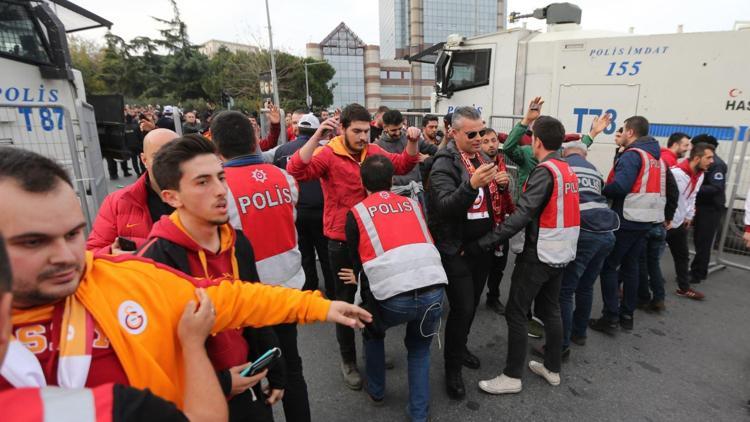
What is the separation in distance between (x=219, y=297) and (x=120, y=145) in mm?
7596

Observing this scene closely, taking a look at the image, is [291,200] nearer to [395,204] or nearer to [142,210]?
[395,204]

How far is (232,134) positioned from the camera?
2.28m

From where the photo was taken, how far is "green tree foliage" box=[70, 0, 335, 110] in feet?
118

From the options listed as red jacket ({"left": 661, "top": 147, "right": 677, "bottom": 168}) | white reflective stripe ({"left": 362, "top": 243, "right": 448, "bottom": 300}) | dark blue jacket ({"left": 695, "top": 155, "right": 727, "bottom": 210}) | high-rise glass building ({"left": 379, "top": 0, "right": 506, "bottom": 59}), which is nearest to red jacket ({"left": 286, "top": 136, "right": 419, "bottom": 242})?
white reflective stripe ({"left": 362, "top": 243, "right": 448, "bottom": 300})

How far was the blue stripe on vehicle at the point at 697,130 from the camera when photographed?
530cm

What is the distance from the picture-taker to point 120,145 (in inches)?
291

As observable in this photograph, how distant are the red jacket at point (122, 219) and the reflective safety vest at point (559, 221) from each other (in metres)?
2.50

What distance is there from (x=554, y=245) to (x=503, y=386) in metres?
1.10

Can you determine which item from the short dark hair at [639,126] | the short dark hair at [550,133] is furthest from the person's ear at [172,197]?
the short dark hair at [639,126]

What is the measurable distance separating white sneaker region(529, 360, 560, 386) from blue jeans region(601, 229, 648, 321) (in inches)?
41.0

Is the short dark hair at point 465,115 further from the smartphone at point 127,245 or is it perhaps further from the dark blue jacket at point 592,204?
the smartphone at point 127,245

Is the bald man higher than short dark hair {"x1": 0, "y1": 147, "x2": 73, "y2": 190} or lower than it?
lower

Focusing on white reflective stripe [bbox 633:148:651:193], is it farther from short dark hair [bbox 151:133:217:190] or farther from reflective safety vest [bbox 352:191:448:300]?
short dark hair [bbox 151:133:217:190]

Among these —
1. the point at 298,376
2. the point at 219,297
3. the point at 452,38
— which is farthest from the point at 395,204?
the point at 452,38
